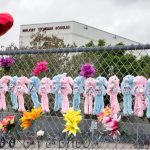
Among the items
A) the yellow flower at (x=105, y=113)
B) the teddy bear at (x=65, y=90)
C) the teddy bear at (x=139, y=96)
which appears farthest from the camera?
the teddy bear at (x=65, y=90)

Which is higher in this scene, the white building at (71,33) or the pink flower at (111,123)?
the white building at (71,33)

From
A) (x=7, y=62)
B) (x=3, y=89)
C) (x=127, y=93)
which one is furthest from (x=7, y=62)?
(x=127, y=93)

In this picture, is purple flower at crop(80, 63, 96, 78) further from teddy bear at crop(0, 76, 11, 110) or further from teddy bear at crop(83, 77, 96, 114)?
teddy bear at crop(0, 76, 11, 110)

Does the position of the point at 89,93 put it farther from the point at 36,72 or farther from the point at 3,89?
the point at 3,89

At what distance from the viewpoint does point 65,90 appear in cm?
389

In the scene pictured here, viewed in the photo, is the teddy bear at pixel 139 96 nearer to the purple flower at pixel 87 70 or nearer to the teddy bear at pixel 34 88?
the purple flower at pixel 87 70

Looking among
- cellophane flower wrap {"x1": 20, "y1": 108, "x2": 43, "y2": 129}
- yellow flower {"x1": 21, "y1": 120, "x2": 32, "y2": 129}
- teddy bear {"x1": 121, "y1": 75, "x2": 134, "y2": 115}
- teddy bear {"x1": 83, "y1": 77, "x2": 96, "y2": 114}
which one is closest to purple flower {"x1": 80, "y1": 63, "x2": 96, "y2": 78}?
teddy bear {"x1": 83, "y1": 77, "x2": 96, "y2": 114}

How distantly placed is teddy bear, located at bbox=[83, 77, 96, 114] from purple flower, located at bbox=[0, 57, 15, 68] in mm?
875

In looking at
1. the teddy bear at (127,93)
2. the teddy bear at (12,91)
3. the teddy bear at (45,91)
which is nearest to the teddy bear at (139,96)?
the teddy bear at (127,93)

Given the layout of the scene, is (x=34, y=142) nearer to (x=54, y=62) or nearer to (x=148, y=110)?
(x=54, y=62)

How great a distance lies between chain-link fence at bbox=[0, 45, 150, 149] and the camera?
3.68 meters

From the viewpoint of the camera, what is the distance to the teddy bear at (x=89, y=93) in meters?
3.75

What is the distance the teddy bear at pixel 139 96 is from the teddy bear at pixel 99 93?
28 centimetres

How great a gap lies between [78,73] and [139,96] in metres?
0.65
